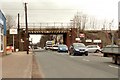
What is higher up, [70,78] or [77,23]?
[77,23]

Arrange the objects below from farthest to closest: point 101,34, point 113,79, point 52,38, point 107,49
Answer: point 52,38 < point 101,34 < point 107,49 < point 113,79

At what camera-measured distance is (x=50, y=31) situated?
93375 millimetres

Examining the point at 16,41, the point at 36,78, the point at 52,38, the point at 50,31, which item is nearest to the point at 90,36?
the point at 50,31

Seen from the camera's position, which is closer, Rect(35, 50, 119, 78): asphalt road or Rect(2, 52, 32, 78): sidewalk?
Rect(2, 52, 32, 78): sidewalk

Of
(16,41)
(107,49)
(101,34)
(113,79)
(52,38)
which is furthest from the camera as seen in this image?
(52,38)

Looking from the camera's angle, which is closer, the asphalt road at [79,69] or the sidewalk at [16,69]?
the sidewalk at [16,69]

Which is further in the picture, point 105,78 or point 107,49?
point 107,49

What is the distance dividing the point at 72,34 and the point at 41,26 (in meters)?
8.36

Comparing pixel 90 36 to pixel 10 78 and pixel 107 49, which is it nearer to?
pixel 107 49

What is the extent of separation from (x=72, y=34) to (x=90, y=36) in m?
8.87

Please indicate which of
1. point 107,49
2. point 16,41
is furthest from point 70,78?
point 16,41

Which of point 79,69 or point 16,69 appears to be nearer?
point 16,69

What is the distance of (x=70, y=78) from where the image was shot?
1725cm

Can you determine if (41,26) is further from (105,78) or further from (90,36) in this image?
(105,78)
